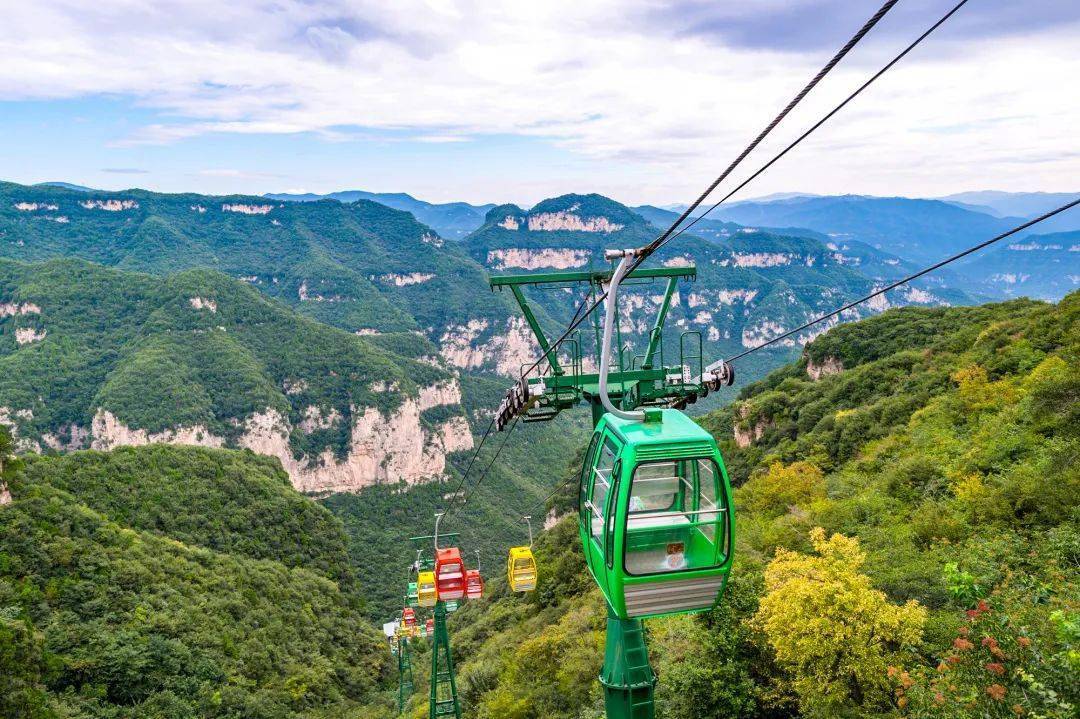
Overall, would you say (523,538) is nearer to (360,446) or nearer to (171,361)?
(360,446)

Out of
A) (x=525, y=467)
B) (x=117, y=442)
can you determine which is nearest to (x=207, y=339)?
(x=117, y=442)

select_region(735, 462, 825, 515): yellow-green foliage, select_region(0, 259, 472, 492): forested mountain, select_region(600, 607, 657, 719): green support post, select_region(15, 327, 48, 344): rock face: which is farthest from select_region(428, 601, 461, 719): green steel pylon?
select_region(15, 327, 48, 344): rock face

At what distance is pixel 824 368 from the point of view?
64.6 metres

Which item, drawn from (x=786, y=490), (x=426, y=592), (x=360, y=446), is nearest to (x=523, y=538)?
(x=360, y=446)

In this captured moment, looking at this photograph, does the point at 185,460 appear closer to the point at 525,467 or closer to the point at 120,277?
the point at 525,467

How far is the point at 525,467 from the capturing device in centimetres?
14100

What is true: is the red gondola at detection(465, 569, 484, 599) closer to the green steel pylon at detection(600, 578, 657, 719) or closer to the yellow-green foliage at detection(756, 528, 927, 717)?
the yellow-green foliage at detection(756, 528, 927, 717)

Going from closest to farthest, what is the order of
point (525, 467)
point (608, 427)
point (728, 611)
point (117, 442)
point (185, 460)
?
point (608, 427)
point (728, 611)
point (185, 460)
point (117, 442)
point (525, 467)

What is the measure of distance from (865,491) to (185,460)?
2500 inches

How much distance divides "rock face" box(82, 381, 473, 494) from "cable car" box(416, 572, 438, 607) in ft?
327

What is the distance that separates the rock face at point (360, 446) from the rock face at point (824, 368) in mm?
86430

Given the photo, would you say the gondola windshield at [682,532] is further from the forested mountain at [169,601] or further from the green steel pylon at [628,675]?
the forested mountain at [169,601]

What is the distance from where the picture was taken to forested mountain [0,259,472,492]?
11219 cm

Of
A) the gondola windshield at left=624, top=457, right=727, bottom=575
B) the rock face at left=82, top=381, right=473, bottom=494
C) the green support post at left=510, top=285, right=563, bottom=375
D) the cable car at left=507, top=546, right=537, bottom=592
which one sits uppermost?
the green support post at left=510, top=285, right=563, bottom=375
